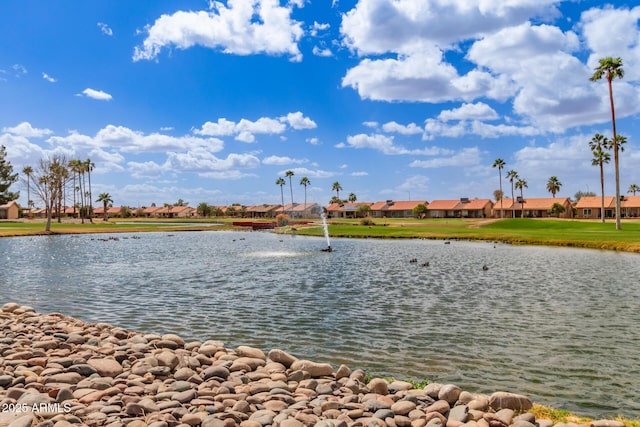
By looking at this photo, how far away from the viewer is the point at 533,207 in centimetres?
14388

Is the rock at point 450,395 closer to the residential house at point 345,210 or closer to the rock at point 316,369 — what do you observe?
the rock at point 316,369

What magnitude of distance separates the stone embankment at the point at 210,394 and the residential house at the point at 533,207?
143444 mm

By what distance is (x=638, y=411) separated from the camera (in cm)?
877

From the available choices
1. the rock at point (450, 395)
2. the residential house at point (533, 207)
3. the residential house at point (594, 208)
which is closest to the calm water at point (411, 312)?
the rock at point (450, 395)

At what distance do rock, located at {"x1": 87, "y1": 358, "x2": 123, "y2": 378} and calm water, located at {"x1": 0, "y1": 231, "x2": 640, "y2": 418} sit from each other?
4.09 m

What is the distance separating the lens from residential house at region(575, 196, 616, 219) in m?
128

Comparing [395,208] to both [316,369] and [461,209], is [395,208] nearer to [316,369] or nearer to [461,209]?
[461,209]

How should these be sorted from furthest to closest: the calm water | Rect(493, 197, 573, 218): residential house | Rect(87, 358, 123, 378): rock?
Rect(493, 197, 573, 218): residential house < the calm water < Rect(87, 358, 123, 378): rock

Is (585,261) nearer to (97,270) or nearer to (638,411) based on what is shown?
(638,411)

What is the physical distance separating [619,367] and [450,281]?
14828 millimetres

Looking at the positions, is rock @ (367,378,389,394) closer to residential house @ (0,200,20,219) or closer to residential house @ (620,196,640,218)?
residential house @ (620,196,640,218)

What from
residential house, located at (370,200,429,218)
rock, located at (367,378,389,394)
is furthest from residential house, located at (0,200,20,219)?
rock, located at (367,378,389,394)

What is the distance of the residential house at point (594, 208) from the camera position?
421 ft

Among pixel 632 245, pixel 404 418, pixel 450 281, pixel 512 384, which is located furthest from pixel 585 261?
pixel 404 418
